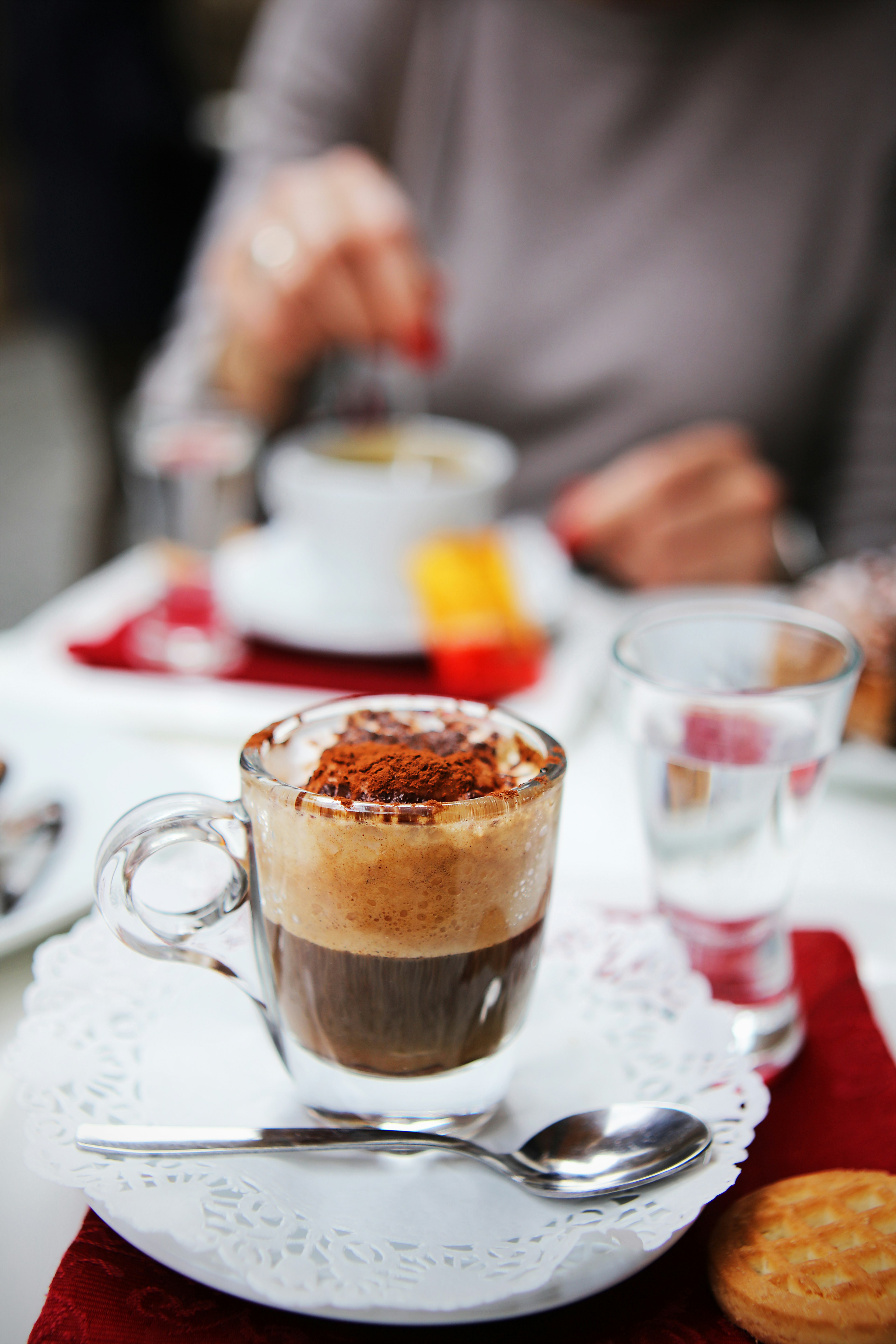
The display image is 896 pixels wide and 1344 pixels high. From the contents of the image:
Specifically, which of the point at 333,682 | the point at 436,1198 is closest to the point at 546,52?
the point at 333,682

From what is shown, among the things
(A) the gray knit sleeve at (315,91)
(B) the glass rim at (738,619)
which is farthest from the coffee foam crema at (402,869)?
(A) the gray knit sleeve at (315,91)

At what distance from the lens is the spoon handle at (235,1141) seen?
350 mm

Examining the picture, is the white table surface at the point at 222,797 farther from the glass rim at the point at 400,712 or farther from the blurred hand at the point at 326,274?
the blurred hand at the point at 326,274

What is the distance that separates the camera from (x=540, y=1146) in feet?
1.20

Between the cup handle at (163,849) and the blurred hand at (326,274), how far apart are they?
0.77 meters

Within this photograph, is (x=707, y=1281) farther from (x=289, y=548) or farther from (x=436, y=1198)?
(x=289, y=548)

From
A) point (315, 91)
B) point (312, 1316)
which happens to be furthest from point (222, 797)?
point (315, 91)

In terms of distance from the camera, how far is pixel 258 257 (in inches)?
42.9

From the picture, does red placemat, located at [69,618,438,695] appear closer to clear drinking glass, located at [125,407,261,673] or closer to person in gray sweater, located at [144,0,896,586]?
clear drinking glass, located at [125,407,261,673]

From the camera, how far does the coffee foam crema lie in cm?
35

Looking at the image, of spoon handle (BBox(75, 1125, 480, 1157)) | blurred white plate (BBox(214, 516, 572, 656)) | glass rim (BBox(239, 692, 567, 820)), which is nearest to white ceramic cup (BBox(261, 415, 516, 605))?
blurred white plate (BBox(214, 516, 572, 656))

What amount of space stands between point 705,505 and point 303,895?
0.78 metres

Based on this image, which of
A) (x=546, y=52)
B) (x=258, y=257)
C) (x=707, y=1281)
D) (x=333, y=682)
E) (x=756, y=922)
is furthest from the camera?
(x=546, y=52)

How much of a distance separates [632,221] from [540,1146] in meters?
1.26
